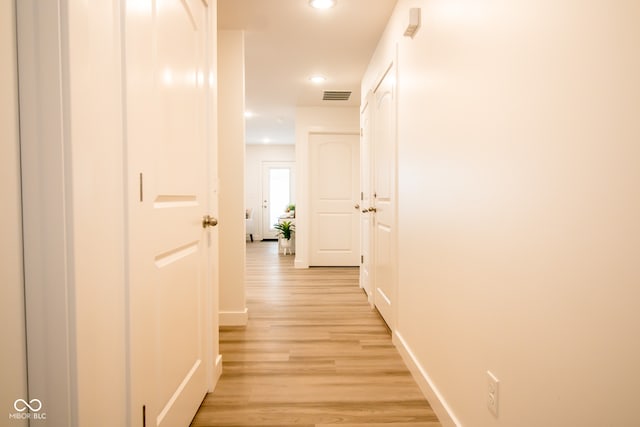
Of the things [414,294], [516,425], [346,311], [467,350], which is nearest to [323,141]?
[346,311]

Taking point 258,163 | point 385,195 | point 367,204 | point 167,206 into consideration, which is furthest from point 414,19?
Answer: point 258,163

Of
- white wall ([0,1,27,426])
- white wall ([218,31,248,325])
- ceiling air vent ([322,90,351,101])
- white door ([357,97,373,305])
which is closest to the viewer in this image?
white wall ([0,1,27,426])

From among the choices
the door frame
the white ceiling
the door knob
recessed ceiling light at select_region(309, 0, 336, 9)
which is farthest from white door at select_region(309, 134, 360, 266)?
the door frame

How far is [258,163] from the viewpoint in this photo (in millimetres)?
9367

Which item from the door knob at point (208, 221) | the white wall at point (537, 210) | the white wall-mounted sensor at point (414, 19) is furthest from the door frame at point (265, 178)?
the white wall at point (537, 210)

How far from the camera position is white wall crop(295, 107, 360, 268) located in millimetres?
5387

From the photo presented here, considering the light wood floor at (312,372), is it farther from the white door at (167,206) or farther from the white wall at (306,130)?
the white wall at (306,130)

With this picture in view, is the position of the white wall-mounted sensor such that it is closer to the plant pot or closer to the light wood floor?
the light wood floor

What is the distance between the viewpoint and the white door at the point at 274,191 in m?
9.43

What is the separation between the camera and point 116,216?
0.93m

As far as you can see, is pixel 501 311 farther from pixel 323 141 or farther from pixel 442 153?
pixel 323 141

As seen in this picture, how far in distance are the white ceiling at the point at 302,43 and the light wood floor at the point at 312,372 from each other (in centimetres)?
234

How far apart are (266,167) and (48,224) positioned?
8.81 metres

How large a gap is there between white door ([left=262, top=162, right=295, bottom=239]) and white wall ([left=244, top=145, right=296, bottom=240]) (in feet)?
0.34
